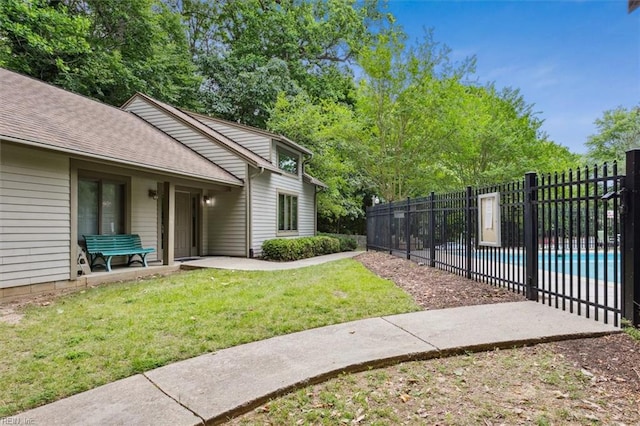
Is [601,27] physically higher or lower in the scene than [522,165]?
higher

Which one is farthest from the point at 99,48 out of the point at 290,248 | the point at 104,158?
the point at 290,248

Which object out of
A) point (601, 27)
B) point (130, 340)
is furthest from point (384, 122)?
point (130, 340)

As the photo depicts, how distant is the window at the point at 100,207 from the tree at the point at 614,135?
3074 centimetres

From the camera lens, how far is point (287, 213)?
14.4 meters

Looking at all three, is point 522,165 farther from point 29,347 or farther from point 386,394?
point 29,347

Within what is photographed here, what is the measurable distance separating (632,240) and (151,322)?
5.45 meters

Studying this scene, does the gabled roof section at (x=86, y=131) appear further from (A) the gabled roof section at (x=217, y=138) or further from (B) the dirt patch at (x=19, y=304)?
(B) the dirt patch at (x=19, y=304)

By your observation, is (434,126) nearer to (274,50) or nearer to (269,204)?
(269,204)

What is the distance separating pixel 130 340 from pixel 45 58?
16771 millimetres

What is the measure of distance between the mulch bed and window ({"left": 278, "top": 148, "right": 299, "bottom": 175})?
6.02m

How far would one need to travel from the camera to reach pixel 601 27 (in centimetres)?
1348

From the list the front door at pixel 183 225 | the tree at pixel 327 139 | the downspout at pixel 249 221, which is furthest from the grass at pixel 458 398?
the tree at pixel 327 139

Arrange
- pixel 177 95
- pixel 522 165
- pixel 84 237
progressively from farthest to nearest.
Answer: pixel 177 95
pixel 522 165
pixel 84 237

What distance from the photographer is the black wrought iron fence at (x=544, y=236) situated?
3721mm
